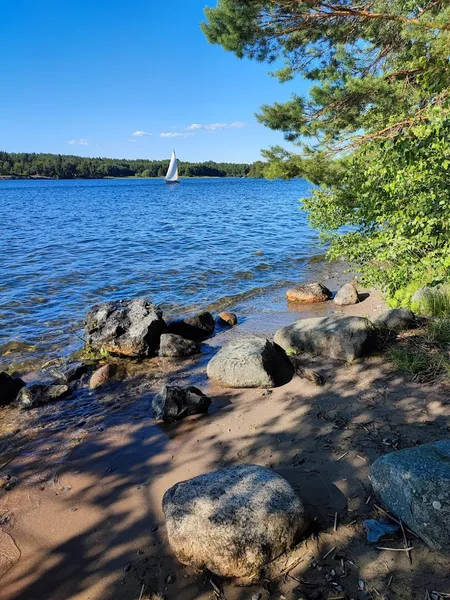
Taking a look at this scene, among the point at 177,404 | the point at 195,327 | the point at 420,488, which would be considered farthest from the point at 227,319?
the point at 420,488

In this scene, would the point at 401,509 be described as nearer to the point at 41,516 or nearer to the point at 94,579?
the point at 94,579

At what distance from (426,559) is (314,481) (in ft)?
3.67

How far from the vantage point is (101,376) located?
6.84 m

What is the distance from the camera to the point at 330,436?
4348mm

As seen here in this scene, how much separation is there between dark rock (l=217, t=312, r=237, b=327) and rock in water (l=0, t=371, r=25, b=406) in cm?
471

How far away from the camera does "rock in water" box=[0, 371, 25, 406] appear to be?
6273 millimetres

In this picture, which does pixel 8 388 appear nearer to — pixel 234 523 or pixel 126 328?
pixel 126 328

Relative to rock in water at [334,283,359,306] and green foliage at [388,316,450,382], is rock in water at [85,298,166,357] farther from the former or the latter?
rock in water at [334,283,359,306]

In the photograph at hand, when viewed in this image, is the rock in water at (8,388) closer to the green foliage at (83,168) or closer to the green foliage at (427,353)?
the green foliage at (427,353)

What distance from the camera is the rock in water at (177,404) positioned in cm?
526

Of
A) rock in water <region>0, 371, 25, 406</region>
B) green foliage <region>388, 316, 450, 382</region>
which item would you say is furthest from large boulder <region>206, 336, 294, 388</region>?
rock in water <region>0, 371, 25, 406</region>

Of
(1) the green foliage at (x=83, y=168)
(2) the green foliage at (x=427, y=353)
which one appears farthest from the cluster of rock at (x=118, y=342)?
(1) the green foliage at (x=83, y=168)

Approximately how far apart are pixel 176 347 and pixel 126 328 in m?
1.29

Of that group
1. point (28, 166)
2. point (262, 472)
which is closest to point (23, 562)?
point (262, 472)
